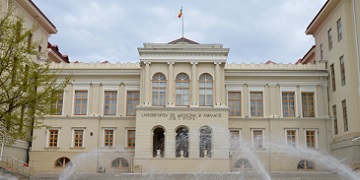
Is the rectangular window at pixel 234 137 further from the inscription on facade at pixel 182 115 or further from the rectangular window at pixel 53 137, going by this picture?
the rectangular window at pixel 53 137

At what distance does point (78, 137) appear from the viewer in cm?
3528

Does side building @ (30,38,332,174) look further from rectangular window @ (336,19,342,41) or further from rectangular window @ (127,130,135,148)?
rectangular window @ (336,19,342,41)

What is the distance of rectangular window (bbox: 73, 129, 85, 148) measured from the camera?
115 feet

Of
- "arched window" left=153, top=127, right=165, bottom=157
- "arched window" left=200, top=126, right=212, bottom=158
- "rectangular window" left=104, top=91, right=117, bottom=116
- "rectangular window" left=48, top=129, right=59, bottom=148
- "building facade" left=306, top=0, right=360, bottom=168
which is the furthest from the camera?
"rectangular window" left=104, top=91, right=117, bottom=116

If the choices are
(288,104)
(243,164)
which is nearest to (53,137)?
(243,164)

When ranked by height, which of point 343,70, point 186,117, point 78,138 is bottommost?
point 78,138

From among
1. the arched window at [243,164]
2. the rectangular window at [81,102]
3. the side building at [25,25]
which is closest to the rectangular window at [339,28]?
the arched window at [243,164]

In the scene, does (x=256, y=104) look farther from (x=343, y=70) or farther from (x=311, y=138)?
(x=343, y=70)

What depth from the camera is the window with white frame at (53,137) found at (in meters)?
35.1

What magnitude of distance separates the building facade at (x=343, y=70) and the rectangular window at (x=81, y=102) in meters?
20.9

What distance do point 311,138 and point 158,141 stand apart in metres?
→ 12.9

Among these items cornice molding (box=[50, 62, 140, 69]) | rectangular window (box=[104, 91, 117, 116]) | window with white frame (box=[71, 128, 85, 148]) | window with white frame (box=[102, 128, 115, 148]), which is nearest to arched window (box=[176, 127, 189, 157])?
window with white frame (box=[102, 128, 115, 148])

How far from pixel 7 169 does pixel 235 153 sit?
57.2ft

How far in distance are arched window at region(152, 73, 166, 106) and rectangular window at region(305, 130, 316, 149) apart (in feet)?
41.2
